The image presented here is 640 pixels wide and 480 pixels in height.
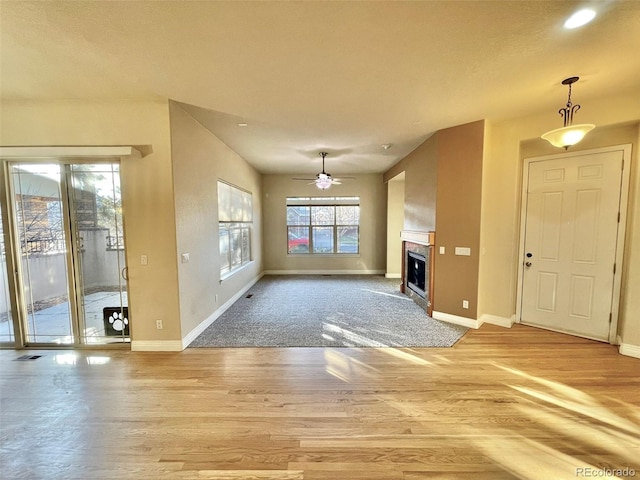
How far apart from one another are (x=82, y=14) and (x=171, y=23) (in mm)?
566

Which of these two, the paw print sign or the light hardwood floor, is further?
the paw print sign

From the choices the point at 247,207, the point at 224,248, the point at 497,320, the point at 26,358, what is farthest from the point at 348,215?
the point at 26,358

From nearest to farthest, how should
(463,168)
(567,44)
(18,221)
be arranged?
(567,44) < (18,221) < (463,168)

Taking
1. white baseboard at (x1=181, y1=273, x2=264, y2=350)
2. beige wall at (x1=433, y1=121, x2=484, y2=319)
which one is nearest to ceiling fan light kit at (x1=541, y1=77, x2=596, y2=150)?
beige wall at (x1=433, y1=121, x2=484, y2=319)

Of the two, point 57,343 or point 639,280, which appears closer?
point 639,280

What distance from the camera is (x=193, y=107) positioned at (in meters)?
3.08

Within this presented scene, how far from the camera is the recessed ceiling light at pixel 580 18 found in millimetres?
1692

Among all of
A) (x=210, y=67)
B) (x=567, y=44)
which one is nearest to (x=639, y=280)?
(x=567, y=44)

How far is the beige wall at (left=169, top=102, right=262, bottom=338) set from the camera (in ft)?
10.2

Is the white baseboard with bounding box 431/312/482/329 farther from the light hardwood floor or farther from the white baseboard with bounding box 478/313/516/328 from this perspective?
the light hardwood floor

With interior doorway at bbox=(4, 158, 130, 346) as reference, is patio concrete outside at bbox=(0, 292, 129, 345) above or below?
below

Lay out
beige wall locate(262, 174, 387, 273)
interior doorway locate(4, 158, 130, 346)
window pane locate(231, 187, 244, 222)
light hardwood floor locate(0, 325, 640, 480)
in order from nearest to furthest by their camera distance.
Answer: light hardwood floor locate(0, 325, 640, 480), interior doorway locate(4, 158, 130, 346), window pane locate(231, 187, 244, 222), beige wall locate(262, 174, 387, 273)

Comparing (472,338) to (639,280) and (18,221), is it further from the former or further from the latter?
(18,221)

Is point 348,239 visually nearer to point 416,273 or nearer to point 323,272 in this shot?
point 323,272
